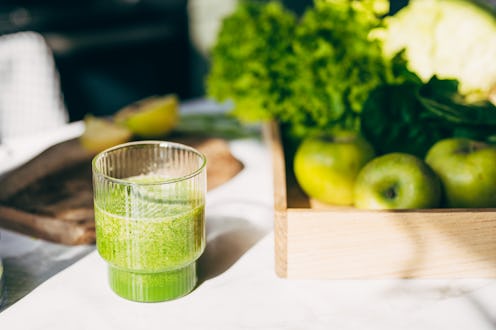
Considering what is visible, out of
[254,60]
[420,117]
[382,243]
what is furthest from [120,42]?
[382,243]

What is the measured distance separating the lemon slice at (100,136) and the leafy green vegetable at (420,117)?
0.57 metres

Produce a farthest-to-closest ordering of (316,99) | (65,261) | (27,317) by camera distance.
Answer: (316,99), (65,261), (27,317)

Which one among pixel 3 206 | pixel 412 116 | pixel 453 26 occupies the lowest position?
pixel 3 206

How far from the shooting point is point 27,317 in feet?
2.68

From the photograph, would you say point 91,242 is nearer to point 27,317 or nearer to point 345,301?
point 27,317

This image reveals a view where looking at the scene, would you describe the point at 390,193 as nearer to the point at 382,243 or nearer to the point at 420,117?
the point at 382,243

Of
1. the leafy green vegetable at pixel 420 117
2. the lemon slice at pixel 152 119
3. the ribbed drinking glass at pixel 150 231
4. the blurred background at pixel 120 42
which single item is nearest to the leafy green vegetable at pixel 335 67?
the leafy green vegetable at pixel 420 117

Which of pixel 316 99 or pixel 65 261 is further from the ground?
pixel 316 99

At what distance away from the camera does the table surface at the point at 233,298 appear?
813 mm

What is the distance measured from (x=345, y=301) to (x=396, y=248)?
114 mm

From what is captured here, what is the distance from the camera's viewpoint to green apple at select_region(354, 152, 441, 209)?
975 mm

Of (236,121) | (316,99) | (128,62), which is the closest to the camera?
(316,99)

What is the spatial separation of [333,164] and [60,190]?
1.79 feet

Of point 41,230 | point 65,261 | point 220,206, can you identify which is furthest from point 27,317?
point 220,206
